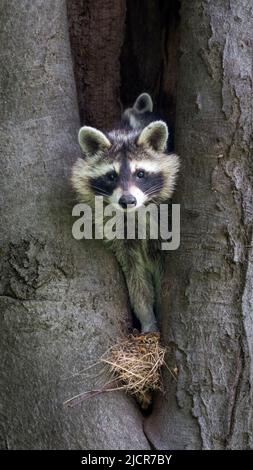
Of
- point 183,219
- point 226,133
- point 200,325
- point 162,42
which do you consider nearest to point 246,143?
point 226,133

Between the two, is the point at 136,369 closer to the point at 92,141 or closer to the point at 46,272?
the point at 46,272

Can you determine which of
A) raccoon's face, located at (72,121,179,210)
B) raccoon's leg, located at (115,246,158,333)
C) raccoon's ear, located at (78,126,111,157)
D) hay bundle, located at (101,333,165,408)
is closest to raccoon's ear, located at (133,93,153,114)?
raccoon's face, located at (72,121,179,210)

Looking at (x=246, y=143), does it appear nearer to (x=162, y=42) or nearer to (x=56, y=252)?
(x=56, y=252)

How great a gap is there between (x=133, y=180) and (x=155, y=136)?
35cm

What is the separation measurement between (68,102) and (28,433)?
6.83ft

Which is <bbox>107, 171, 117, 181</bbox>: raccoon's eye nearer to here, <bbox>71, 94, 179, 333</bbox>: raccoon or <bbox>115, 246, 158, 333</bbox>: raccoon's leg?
<bbox>71, 94, 179, 333</bbox>: raccoon

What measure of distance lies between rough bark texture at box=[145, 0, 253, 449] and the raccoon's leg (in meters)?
0.58

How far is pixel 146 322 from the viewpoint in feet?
16.1

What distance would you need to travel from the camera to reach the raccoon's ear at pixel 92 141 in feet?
15.2

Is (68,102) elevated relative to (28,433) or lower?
elevated

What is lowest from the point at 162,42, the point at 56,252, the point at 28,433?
the point at 28,433

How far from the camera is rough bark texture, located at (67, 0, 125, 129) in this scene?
5.40 m

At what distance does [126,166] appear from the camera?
471cm

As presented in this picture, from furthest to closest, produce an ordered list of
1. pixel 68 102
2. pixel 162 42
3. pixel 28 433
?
pixel 162 42
pixel 68 102
pixel 28 433
